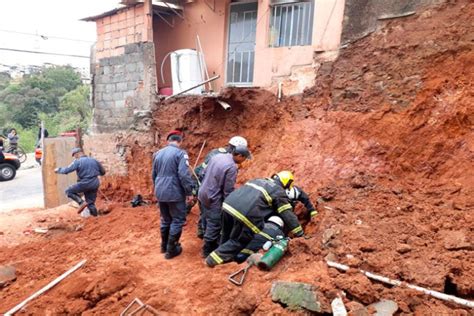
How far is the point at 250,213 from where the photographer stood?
4.35 m

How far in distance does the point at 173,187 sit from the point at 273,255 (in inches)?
64.2

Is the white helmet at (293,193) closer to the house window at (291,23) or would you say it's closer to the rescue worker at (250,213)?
the rescue worker at (250,213)

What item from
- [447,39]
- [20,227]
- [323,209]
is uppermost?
[447,39]

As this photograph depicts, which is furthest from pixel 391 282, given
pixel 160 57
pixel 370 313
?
pixel 160 57

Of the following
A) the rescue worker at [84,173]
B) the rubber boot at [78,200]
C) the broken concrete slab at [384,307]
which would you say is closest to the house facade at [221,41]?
the rescue worker at [84,173]

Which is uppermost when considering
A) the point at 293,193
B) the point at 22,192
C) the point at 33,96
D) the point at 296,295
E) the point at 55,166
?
the point at 33,96

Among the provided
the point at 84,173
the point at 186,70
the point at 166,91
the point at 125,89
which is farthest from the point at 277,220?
the point at 125,89

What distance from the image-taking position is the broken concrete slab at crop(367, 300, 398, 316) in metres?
3.01

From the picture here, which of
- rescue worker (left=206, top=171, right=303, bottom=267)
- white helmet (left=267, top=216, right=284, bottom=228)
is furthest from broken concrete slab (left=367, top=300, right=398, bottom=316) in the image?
white helmet (left=267, top=216, right=284, bottom=228)

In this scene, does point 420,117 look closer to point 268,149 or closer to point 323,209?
point 323,209

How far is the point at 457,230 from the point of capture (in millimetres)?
3869

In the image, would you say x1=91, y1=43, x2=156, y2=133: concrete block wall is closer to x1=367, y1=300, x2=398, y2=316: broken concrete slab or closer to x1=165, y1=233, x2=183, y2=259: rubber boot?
x1=165, y1=233, x2=183, y2=259: rubber boot

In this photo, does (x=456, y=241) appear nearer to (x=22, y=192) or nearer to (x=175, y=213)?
(x=175, y=213)

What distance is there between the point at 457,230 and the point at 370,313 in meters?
1.51
